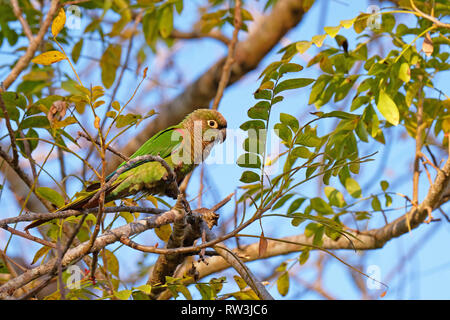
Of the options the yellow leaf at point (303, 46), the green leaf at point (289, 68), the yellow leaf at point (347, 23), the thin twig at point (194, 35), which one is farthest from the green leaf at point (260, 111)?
the thin twig at point (194, 35)

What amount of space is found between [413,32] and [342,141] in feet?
3.05

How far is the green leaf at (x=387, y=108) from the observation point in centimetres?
241

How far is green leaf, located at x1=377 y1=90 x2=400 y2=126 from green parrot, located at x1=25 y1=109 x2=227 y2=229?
1.42 metres

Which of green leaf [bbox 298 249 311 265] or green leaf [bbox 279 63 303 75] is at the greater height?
green leaf [bbox 279 63 303 75]

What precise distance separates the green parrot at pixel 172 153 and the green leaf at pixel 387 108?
4.66 feet

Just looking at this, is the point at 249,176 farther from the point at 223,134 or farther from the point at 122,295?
the point at 223,134

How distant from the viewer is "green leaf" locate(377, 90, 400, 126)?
2412 mm

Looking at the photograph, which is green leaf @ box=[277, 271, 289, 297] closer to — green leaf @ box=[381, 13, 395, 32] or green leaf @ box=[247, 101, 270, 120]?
green leaf @ box=[247, 101, 270, 120]

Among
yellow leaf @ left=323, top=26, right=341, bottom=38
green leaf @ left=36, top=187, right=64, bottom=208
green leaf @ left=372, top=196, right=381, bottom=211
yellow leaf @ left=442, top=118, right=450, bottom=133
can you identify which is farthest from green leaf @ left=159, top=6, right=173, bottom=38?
yellow leaf @ left=442, top=118, right=450, bottom=133

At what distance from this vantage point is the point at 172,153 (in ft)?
11.7
